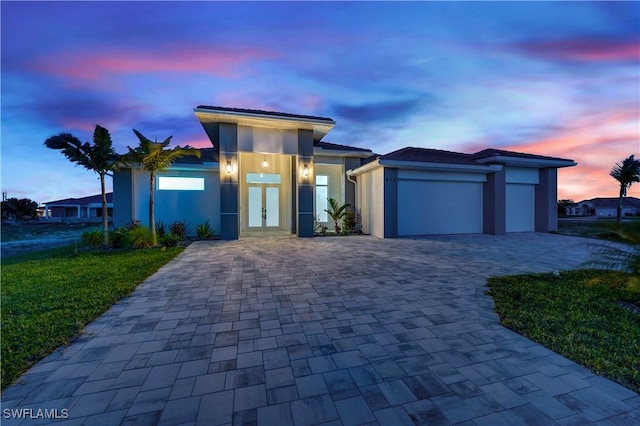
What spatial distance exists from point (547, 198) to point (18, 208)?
49212 mm

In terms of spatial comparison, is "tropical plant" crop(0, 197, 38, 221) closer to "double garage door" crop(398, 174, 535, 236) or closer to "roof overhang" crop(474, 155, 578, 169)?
"double garage door" crop(398, 174, 535, 236)

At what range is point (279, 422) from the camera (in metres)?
1.73

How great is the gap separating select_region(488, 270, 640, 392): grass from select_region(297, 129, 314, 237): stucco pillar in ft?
24.9

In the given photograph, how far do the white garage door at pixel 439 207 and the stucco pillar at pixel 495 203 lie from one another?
0.37 m

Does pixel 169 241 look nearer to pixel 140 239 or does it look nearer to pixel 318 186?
pixel 140 239

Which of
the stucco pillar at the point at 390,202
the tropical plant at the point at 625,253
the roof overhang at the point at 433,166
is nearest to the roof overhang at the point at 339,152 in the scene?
the roof overhang at the point at 433,166

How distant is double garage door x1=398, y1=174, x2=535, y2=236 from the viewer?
39.9 ft

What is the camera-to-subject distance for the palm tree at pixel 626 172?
16.2 meters

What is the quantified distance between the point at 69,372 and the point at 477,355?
3.89 meters

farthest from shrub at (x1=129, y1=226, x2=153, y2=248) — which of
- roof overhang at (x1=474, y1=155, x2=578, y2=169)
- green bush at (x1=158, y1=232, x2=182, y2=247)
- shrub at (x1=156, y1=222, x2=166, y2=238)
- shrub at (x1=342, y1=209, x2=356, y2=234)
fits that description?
roof overhang at (x1=474, y1=155, x2=578, y2=169)

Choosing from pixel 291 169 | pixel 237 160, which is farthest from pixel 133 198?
pixel 291 169

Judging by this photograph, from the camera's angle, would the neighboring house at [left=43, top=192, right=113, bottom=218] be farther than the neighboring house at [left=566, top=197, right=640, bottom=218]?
No

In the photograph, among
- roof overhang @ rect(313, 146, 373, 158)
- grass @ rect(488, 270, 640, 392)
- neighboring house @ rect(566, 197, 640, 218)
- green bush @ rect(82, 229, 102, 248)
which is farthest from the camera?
neighboring house @ rect(566, 197, 640, 218)

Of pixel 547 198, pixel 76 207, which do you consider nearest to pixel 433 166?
pixel 547 198
